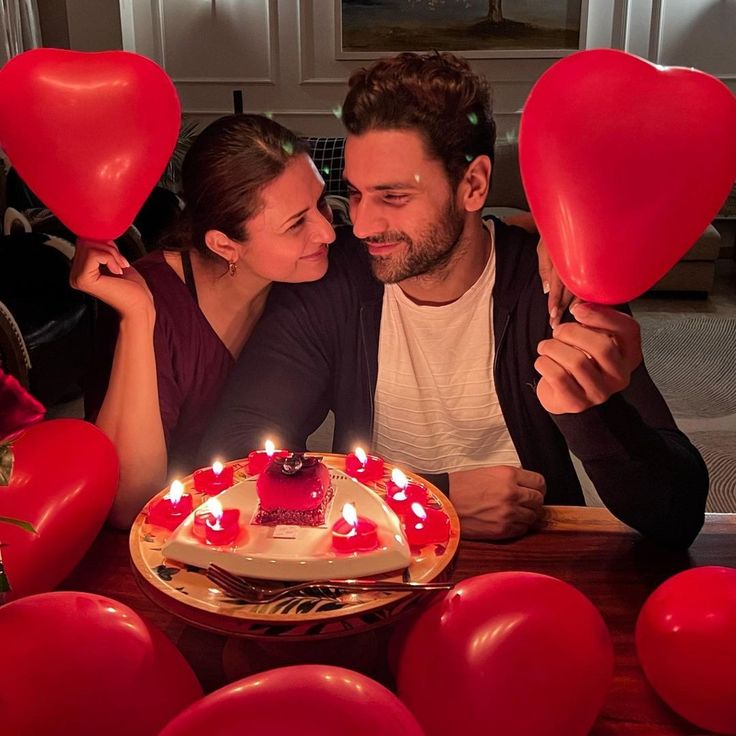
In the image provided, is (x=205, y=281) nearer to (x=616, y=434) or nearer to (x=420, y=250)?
(x=420, y=250)

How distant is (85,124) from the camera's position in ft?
2.92

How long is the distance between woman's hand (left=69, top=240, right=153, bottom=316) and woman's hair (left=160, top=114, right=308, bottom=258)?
0.18 m

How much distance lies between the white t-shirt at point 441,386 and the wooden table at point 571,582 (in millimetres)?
253

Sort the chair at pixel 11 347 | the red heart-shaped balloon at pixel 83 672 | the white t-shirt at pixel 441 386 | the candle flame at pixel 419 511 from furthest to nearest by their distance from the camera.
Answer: the chair at pixel 11 347 < the white t-shirt at pixel 441 386 < the candle flame at pixel 419 511 < the red heart-shaped balloon at pixel 83 672

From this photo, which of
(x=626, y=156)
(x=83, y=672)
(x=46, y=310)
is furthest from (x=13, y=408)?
(x=46, y=310)

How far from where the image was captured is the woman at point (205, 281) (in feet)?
3.70

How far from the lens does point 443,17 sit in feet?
18.0

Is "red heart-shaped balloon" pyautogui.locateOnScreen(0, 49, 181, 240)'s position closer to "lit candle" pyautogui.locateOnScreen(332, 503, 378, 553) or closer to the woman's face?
the woman's face

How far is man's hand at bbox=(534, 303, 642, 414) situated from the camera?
2.79 feet

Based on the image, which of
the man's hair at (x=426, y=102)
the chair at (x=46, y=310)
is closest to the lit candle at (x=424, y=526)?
the man's hair at (x=426, y=102)

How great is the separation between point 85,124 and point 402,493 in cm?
51

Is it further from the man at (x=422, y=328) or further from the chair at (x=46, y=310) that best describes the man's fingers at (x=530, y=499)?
the chair at (x=46, y=310)

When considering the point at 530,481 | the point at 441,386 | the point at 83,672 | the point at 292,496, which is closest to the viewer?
the point at 83,672

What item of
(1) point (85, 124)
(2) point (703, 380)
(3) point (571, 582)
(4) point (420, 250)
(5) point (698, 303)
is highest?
(1) point (85, 124)
